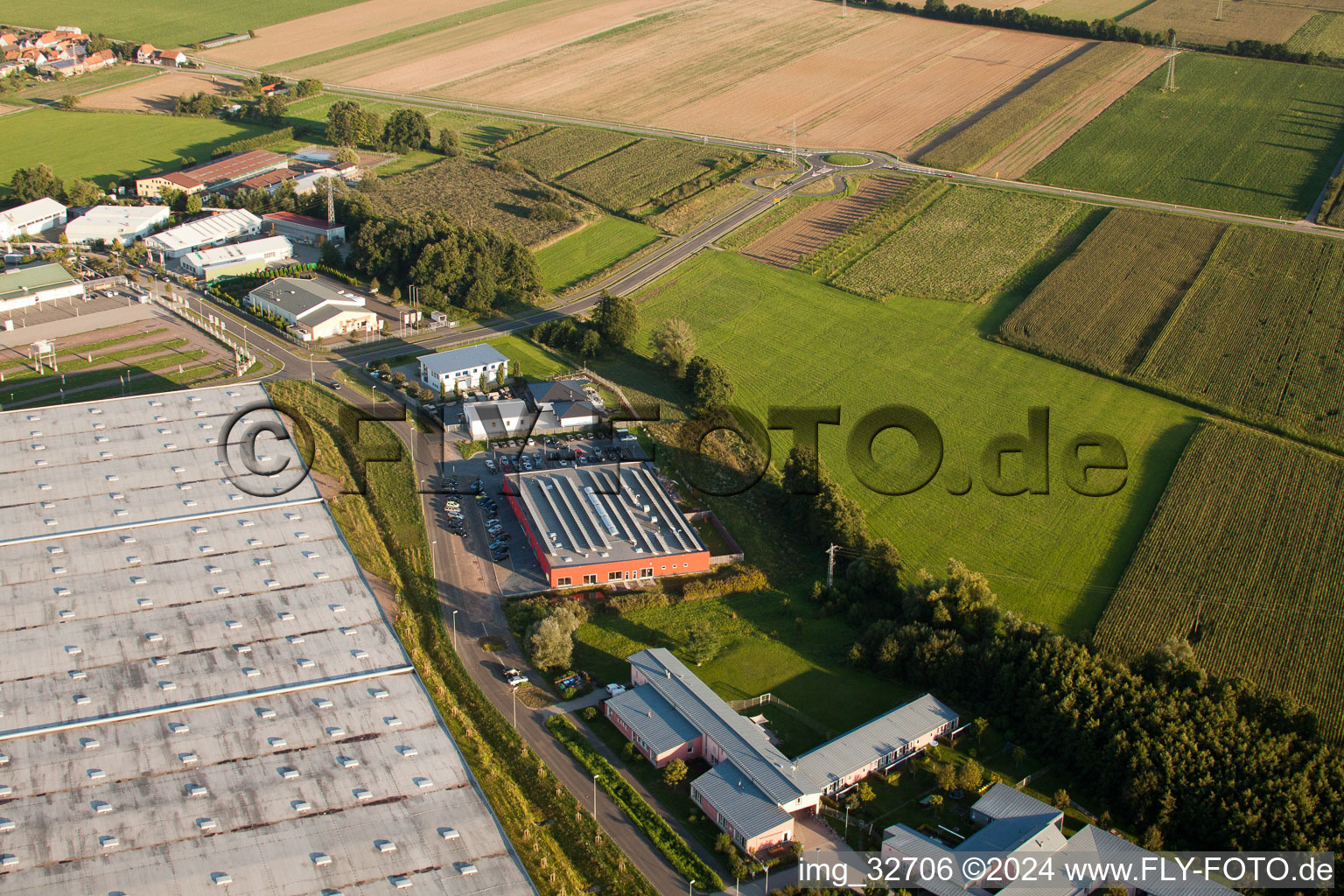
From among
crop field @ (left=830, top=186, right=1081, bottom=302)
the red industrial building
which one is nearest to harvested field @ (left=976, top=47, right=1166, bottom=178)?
crop field @ (left=830, top=186, right=1081, bottom=302)

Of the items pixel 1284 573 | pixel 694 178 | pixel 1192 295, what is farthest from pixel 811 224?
pixel 1284 573

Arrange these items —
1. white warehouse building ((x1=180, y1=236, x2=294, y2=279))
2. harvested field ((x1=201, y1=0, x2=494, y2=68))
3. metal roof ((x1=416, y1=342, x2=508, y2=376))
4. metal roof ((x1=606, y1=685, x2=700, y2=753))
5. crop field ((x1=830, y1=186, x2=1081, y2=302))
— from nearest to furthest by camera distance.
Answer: metal roof ((x1=606, y1=685, x2=700, y2=753)), metal roof ((x1=416, y1=342, x2=508, y2=376)), white warehouse building ((x1=180, y1=236, x2=294, y2=279)), crop field ((x1=830, y1=186, x2=1081, y2=302)), harvested field ((x1=201, y1=0, x2=494, y2=68))

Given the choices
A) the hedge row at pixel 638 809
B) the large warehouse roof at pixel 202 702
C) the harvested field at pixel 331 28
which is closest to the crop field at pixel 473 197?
the large warehouse roof at pixel 202 702

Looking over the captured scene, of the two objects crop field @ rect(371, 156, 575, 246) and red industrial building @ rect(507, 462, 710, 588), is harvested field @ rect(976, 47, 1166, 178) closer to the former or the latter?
crop field @ rect(371, 156, 575, 246)

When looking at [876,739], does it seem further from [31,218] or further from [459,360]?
[31,218]

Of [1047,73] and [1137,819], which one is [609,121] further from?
[1137,819]

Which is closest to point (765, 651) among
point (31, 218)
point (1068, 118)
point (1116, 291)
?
point (1116, 291)
